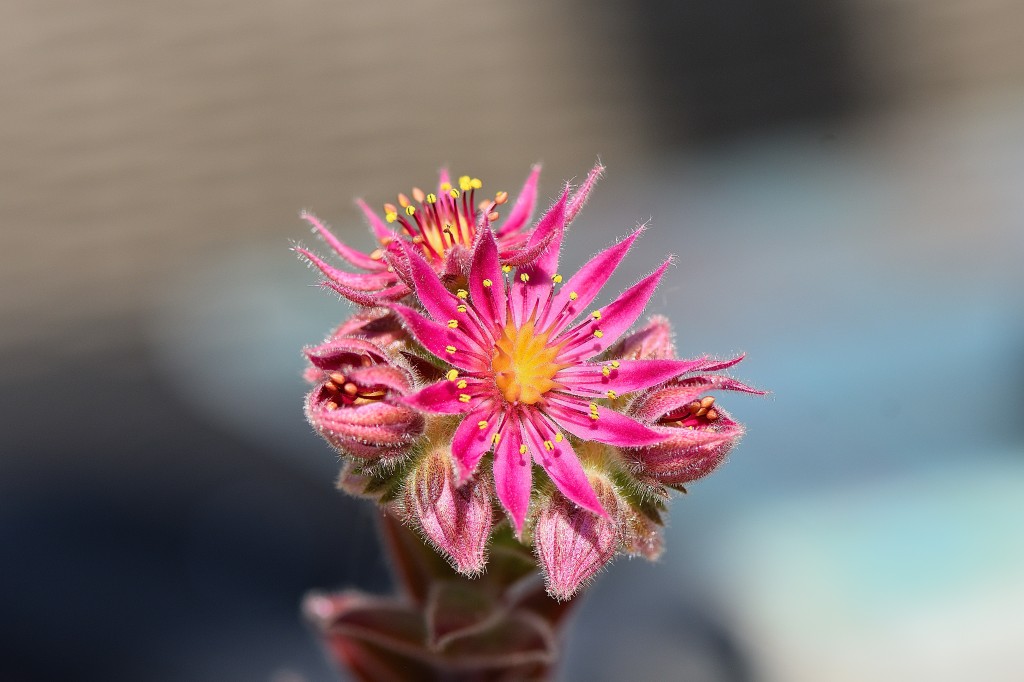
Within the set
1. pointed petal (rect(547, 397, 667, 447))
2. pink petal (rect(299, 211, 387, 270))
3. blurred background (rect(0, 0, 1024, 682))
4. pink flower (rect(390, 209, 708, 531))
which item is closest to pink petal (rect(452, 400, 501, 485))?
pink flower (rect(390, 209, 708, 531))

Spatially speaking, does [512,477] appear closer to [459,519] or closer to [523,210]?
[459,519]

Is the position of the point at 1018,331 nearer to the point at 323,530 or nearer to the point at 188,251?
the point at 323,530

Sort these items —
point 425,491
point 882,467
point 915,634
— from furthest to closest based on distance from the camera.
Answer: point 882,467
point 915,634
point 425,491

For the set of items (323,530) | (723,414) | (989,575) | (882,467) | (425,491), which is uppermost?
(882,467)

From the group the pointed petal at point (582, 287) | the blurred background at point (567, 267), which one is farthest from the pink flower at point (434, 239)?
the blurred background at point (567, 267)

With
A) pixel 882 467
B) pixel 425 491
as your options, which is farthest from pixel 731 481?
pixel 425 491

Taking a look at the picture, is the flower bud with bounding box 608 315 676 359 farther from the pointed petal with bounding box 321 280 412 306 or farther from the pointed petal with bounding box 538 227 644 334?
the pointed petal with bounding box 321 280 412 306

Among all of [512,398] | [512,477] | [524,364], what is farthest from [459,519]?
[524,364]
